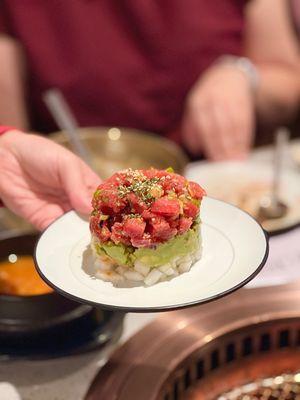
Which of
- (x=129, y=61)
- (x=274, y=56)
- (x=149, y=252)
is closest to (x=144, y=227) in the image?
(x=149, y=252)

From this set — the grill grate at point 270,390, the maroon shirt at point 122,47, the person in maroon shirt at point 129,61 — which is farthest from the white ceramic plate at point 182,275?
the maroon shirt at point 122,47

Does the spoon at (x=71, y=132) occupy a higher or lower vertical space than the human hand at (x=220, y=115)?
higher

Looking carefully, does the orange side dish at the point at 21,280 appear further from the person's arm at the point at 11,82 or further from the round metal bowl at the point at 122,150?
the person's arm at the point at 11,82

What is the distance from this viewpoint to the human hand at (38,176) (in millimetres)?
1326

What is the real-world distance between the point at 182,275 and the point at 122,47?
5.57 ft

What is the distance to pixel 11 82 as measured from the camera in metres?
2.64

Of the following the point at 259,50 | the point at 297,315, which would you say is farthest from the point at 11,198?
the point at 259,50

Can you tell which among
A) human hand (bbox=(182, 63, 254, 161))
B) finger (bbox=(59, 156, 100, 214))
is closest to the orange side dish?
finger (bbox=(59, 156, 100, 214))

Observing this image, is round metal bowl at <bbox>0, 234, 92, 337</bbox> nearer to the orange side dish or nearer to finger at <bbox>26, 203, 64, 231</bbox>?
the orange side dish

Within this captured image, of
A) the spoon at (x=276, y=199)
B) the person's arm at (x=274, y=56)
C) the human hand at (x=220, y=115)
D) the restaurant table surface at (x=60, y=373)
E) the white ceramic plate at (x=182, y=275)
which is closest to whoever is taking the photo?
the white ceramic plate at (x=182, y=275)

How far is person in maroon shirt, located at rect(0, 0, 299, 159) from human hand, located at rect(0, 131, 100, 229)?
44.1 inches

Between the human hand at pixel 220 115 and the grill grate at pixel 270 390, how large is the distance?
1.01 metres

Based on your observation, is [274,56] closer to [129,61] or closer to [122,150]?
[129,61]

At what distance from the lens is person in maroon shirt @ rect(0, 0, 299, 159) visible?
255cm
